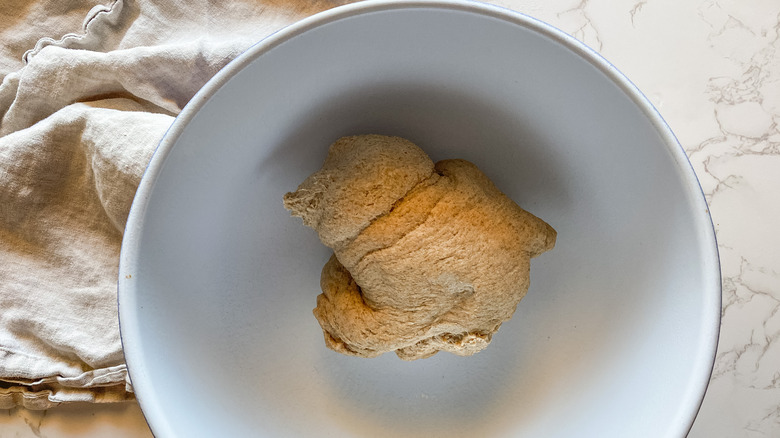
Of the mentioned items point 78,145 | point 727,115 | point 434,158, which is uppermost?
point 727,115

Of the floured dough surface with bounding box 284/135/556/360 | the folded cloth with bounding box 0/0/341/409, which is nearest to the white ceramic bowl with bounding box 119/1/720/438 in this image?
the floured dough surface with bounding box 284/135/556/360

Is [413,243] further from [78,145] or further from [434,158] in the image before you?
[78,145]

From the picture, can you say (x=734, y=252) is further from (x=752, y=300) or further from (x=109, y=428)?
(x=109, y=428)

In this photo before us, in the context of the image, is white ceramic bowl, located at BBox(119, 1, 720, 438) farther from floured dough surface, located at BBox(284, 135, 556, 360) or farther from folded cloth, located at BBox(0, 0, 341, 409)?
folded cloth, located at BBox(0, 0, 341, 409)

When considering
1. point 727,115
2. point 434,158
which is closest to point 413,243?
point 434,158

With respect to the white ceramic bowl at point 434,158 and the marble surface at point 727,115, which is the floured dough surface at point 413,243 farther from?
the marble surface at point 727,115

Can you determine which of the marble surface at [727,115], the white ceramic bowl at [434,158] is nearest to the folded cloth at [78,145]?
the white ceramic bowl at [434,158]

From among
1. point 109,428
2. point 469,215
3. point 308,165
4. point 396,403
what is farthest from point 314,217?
point 109,428

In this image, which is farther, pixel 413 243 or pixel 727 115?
pixel 727 115
